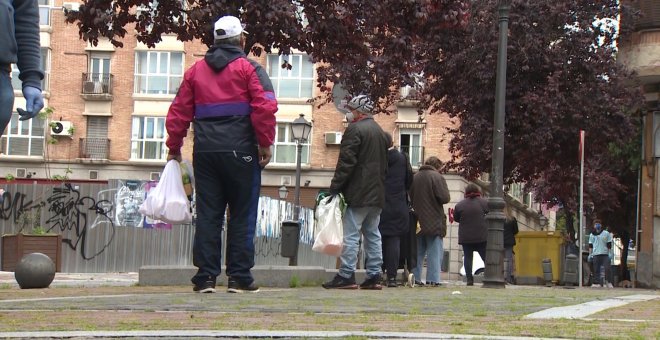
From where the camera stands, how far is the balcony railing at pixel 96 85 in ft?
181

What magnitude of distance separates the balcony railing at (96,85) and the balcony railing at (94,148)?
1.95m

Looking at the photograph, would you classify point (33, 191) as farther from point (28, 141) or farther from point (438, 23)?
point (28, 141)

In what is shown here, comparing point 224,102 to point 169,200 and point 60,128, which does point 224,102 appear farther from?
point 60,128

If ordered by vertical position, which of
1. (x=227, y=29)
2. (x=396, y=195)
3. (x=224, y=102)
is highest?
(x=227, y=29)

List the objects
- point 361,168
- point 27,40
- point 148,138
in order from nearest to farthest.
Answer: point 27,40
point 361,168
point 148,138

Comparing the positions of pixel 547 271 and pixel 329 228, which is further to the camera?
pixel 547 271

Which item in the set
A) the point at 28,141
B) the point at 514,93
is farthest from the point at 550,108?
the point at 28,141

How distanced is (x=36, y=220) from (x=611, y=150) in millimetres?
14979

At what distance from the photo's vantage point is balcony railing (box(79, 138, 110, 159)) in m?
55.0

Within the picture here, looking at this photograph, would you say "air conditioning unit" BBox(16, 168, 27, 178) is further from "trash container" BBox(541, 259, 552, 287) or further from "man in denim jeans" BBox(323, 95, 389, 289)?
"man in denim jeans" BBox(323, 95, 389, 289)

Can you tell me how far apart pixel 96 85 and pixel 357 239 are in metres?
44.7

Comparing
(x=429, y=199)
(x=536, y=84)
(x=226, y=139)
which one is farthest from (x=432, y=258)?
(x=536, y=84)

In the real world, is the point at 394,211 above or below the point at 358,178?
below

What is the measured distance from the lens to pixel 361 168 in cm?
1170
